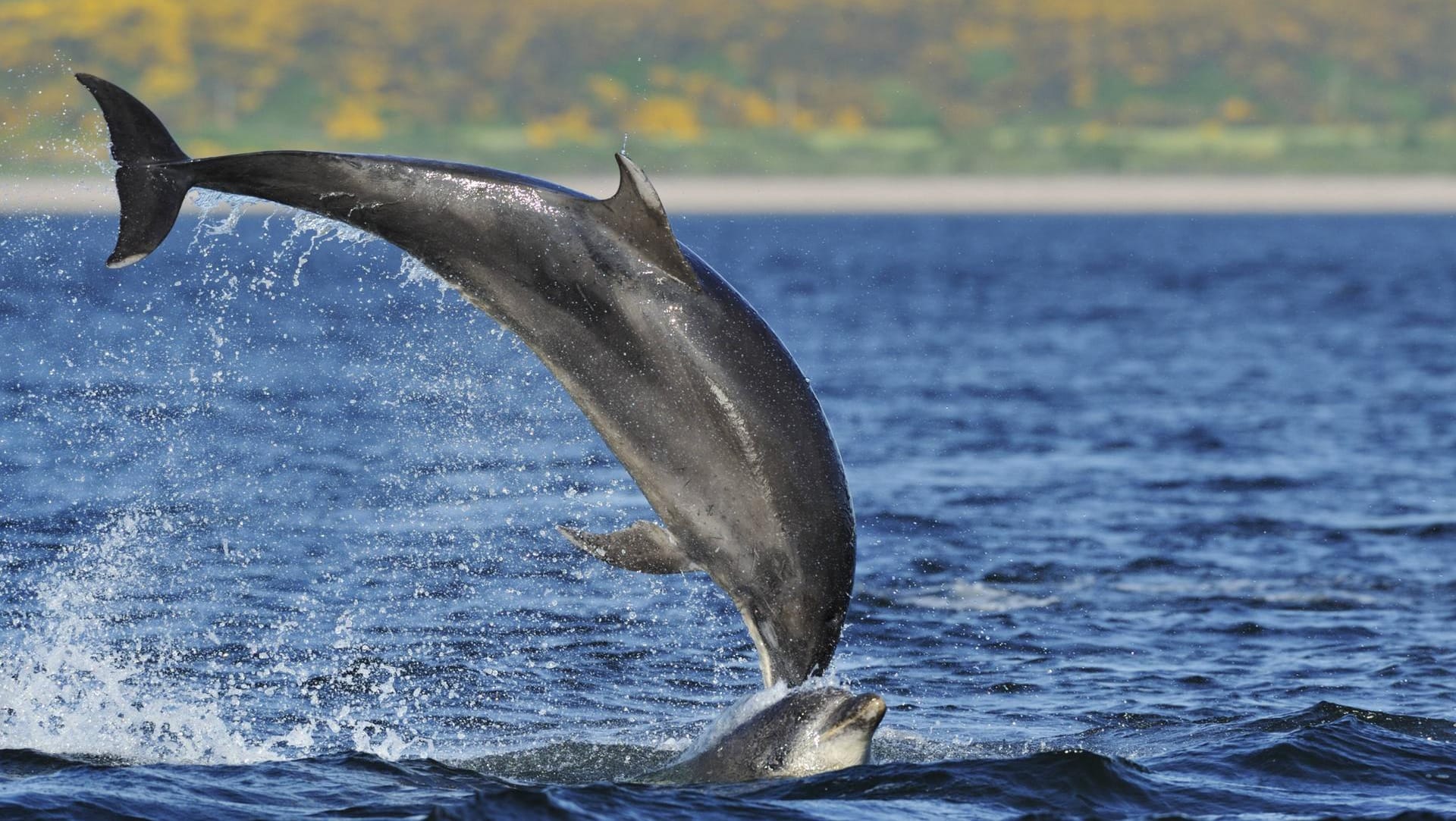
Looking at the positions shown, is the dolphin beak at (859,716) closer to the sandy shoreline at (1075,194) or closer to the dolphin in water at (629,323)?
the dolphin in water at (629,323)

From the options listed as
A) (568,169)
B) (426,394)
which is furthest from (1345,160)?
(426,394)

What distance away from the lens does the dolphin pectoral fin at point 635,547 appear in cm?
985

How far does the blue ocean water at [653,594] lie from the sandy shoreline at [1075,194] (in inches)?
5140

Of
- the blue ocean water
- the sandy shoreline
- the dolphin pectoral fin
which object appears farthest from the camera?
the sandy shoreline

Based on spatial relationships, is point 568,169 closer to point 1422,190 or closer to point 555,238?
point 1422,190

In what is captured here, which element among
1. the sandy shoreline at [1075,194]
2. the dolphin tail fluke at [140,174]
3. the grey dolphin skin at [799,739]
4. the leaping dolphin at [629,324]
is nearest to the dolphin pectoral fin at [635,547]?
the leaping dolphin at [629,324]

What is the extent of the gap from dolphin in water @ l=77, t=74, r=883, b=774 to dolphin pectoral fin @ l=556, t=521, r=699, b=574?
1cm

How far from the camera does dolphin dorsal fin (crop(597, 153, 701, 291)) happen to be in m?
9.65

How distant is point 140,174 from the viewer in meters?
9.86

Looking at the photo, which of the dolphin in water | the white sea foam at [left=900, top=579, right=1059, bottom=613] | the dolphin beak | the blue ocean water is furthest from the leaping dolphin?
the white sea foam at [left=900, top=579, right=1059, bottom=613]

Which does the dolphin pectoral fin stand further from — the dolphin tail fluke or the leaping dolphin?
the dolphin tail fluke

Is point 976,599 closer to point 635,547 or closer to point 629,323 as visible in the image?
point 635,547

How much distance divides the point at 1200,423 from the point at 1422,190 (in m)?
152

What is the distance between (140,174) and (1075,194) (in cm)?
16578
